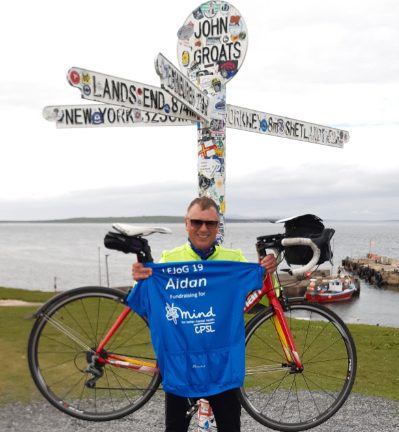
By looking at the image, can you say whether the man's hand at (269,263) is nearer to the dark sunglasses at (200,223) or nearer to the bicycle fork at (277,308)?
the bicycle fork at (277,308)

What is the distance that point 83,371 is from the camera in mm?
3805

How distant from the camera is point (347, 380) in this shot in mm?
3904

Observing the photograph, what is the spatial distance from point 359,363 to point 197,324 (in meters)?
5.23

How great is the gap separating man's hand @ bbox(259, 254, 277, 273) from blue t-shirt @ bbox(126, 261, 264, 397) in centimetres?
27

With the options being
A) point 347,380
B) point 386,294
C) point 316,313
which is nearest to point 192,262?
point 316,313

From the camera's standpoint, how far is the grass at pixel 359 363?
5980 mm

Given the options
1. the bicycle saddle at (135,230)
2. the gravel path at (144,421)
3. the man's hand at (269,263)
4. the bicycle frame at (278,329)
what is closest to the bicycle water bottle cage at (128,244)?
the bicycle saddle at (135,230)

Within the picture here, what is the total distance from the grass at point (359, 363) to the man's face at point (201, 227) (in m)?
1.97

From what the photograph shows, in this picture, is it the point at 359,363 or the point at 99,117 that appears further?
the point at 359,363

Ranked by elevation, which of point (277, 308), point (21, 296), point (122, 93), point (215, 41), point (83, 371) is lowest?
point (21, 296)

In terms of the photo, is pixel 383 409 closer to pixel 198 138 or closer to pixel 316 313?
pixel 316 313

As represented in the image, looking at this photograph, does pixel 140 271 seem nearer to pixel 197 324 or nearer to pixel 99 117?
pixel 197 324

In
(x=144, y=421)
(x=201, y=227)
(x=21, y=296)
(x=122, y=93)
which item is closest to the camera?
(x=122, y=93)

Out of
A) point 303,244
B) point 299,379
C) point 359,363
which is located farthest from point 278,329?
point 359,363
